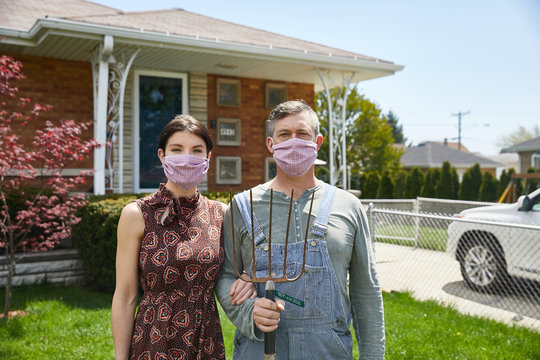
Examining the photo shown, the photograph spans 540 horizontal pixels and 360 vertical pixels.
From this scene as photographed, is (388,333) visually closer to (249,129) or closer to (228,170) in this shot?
(228,170)

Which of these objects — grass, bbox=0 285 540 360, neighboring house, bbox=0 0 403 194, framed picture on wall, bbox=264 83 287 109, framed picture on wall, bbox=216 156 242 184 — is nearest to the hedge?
grass, bbox=0 285 540 360

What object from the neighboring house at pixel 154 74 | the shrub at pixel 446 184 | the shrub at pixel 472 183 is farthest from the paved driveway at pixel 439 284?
the shrub at pixel 472 183

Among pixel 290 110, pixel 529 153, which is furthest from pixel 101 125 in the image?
pixel 529 153

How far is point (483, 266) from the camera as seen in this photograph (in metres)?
6.23

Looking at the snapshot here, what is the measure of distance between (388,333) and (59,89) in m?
7.17

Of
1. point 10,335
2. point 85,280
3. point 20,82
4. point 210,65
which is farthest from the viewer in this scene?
point 210,65

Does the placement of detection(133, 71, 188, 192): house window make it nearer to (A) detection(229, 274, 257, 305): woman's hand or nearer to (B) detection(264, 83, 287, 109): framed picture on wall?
(B) detection(264, 83, 287, 109): framed picture on wall

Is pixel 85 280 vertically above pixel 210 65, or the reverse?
pixel 210 65

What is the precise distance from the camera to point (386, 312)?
211 inches

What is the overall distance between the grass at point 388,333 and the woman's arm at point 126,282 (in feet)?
7.39

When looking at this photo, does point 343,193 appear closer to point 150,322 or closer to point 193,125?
point 193,125

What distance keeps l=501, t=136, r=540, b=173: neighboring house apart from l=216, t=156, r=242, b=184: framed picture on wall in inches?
993

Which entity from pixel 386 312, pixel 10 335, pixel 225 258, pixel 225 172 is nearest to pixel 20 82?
pixel 225 172

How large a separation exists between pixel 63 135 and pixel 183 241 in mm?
3800
